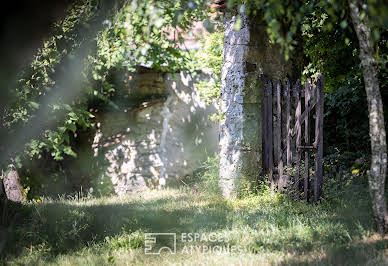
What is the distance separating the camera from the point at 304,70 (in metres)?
7.67

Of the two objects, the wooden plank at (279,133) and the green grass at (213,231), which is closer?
the green grass at (213,231)

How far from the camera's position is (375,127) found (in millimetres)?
3990

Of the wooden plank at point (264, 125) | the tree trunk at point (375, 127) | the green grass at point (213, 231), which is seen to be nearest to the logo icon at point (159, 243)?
the green grass at point (213, 231)

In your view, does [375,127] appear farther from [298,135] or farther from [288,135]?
[288,135]

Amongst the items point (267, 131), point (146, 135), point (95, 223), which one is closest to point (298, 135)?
point (267, 131)

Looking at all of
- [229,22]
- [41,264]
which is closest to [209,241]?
[41,264]

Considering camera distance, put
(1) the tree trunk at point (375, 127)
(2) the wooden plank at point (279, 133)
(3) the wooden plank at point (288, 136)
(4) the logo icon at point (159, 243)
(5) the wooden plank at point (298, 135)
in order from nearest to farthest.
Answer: (1) the tree trunk at point (375, 127) < (4) the logo icon at point (159, 243) < (5) the wooden plank at point (298, 135) < (3) the wooden plank at point (288, 136) < (2) the wooden plank at point (279, 133)

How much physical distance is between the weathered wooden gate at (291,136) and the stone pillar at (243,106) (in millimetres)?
161

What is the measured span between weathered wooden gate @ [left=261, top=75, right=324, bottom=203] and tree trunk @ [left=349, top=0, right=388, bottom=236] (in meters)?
1.57

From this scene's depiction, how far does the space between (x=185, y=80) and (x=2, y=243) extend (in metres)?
6.05

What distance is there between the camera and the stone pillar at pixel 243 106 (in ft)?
21.7

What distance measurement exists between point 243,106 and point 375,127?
283 centimetres

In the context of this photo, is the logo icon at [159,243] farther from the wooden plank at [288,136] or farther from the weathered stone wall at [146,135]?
the weathered stone wall at [146,135]

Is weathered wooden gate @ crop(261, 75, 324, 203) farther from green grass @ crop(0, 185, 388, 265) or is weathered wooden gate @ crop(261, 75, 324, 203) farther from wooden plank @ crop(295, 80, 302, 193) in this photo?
green grass @ crop(0, 185, 388, 265)
